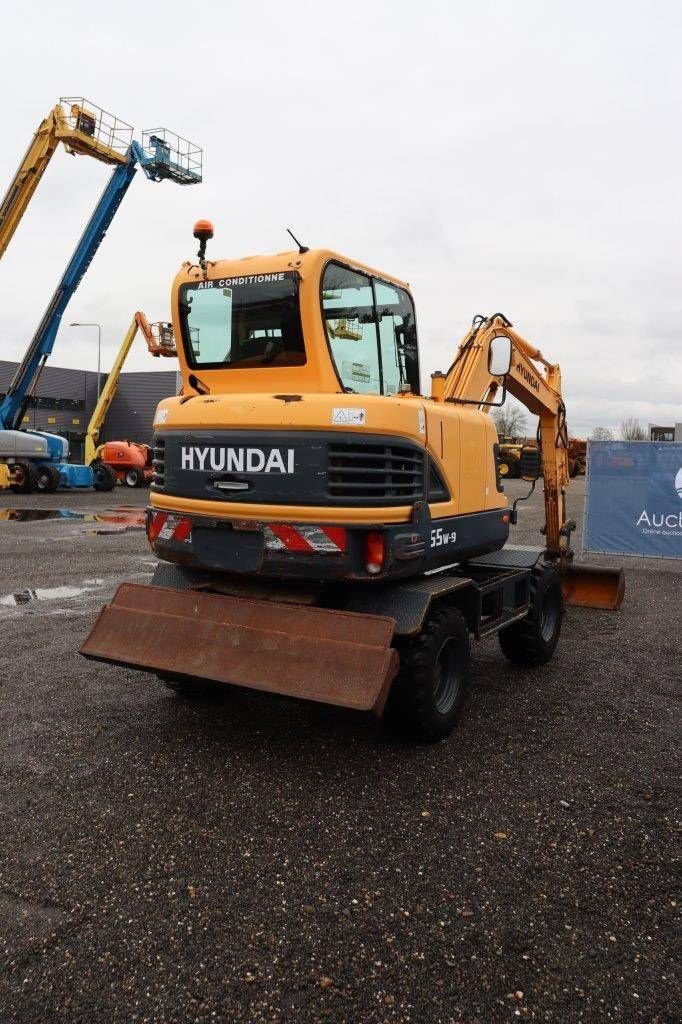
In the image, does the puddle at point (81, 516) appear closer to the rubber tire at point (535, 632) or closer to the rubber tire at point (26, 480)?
the rubber tire at point (26, 480)

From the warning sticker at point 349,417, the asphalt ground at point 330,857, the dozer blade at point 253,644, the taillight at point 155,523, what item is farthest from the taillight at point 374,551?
the taillight at point 155,523

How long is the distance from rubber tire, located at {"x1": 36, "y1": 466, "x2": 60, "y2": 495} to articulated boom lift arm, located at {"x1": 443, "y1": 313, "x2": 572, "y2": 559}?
21.4 meters

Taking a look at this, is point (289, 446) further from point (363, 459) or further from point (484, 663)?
point (484, 663)

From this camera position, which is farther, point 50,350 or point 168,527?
point 50,350

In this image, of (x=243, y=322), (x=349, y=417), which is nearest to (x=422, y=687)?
(x=349, y=417)

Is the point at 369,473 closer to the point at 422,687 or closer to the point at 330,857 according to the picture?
the point at 422,687

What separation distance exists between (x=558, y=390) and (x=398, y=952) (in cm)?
708

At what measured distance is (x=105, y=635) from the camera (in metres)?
4.98

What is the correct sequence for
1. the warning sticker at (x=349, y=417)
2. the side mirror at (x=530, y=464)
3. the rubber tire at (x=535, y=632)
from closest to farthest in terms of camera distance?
1. the warning sticker at (x=349, y=417)
2. the rubber tire at (x=535, y=632)
3. the side mirror at (x=530, y=464)

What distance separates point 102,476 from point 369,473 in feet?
83.7

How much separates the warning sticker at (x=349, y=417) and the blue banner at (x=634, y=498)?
8.04 metres

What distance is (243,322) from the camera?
16.8ft

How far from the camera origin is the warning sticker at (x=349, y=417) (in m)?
4.43


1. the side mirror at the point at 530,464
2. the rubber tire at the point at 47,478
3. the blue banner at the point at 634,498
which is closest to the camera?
the side mirror at the point at 530,464
